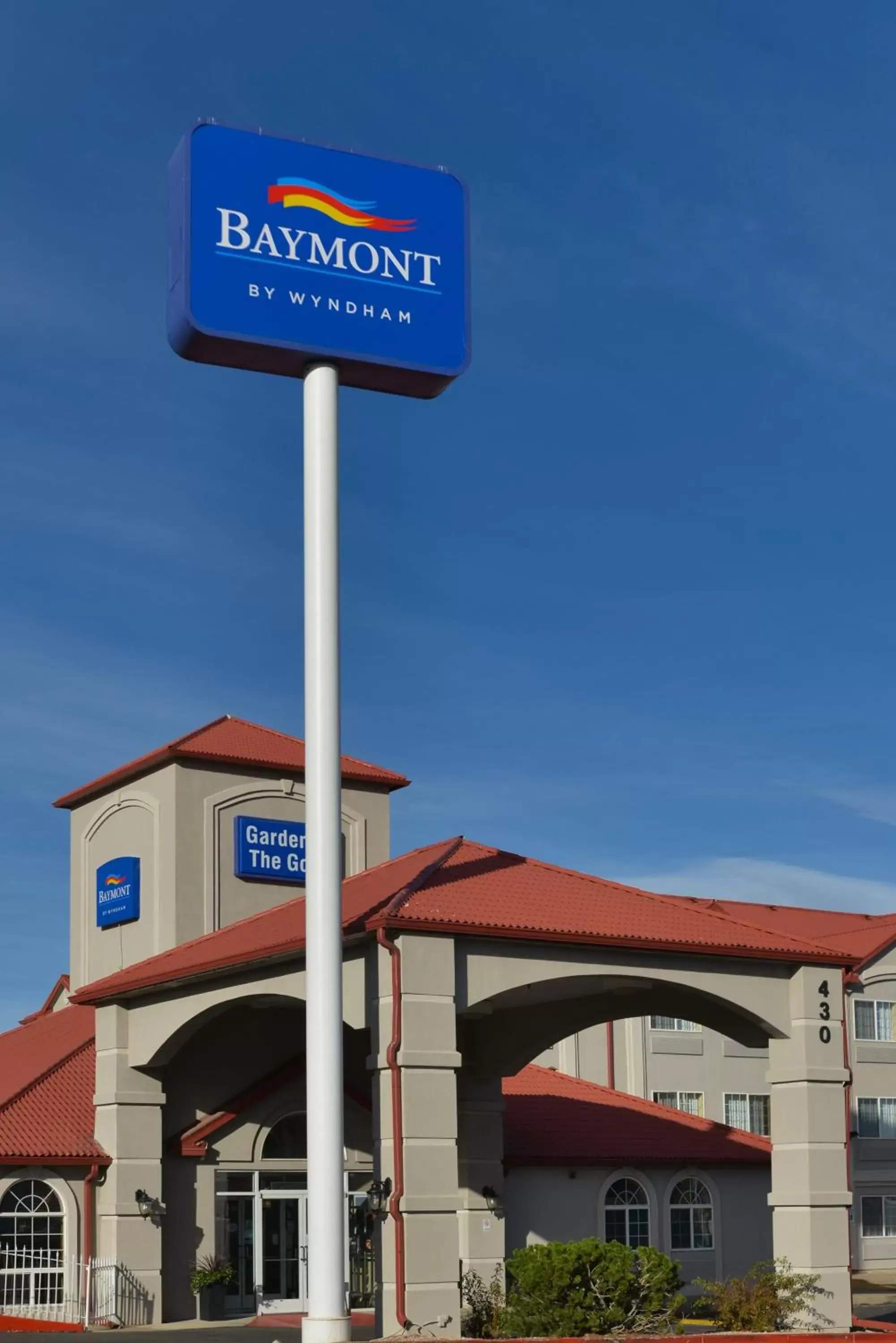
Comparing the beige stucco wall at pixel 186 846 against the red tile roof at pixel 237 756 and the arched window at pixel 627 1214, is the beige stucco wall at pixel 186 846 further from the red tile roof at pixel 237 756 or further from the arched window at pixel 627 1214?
the arched window at pixel 627 1214

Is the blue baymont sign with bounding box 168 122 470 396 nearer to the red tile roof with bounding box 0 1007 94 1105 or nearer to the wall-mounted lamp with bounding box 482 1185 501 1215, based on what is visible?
the wall-mounted lamp with bounding box 482 1185 501 1215

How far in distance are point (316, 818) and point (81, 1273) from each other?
1348 cm

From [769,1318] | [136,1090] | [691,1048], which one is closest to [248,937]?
[136,1090]

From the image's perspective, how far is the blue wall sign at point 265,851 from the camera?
3966cm

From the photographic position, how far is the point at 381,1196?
77.1ft

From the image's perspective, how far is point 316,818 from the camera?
77.7 feet

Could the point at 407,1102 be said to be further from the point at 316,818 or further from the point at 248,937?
the point at 248,937

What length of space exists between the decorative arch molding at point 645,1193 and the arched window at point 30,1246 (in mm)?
12033

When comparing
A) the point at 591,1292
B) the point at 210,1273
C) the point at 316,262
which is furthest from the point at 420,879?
the point at 210,1273

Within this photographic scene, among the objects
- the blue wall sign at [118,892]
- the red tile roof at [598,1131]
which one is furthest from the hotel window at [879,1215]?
the blue wall sign at [118,892]

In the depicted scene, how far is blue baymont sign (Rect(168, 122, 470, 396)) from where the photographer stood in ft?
79.5

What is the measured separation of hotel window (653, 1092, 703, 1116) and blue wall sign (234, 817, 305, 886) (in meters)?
23.0

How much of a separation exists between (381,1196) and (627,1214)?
17.3m

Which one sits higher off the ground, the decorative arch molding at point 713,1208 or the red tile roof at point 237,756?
the red tile roof at point 237,756
